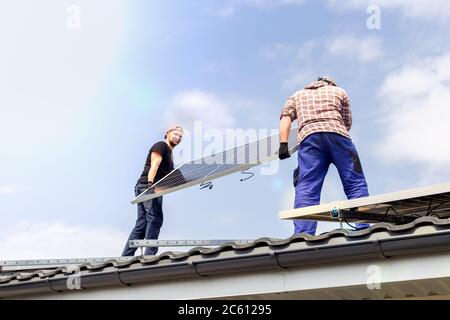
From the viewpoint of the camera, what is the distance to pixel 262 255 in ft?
17.6

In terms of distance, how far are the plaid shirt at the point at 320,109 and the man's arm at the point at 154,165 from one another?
6.99 feet

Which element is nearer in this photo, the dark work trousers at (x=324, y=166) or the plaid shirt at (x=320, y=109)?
the dark work trousers at (x=324, y=166)

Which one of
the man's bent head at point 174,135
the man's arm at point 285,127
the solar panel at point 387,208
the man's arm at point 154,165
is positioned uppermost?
the man's bent head at point 174,135

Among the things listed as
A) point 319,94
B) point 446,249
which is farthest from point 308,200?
point 446,249

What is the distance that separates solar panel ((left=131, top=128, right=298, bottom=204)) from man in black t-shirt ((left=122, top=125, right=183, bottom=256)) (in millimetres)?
235

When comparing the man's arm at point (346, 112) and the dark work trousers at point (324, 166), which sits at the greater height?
the man's arm at point (346, 112)

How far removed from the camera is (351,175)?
7.65 metres

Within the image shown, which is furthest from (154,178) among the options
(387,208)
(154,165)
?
(387,208)

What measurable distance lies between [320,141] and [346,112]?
499 mm

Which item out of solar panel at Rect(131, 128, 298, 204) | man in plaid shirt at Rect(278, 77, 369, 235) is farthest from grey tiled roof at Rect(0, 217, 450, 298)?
solar panel at Rect(131, 128, 298, 204)

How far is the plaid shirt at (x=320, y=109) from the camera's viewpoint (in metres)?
7.79

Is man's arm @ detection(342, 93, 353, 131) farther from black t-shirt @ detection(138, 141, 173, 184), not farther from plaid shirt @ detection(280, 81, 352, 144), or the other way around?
black t-shirt @ detection(138, 141, 173, 184)

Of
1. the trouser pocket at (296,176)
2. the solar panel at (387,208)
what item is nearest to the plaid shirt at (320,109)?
the trouser pocket at (296,176)

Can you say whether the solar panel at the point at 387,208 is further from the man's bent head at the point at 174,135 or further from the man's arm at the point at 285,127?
the man's bent head at the point at 174,135
